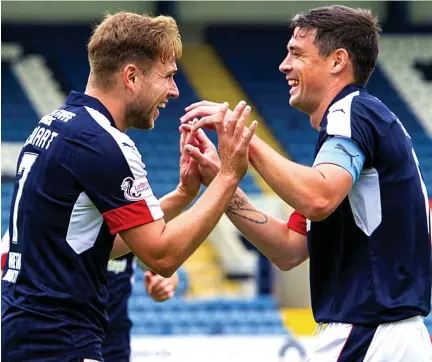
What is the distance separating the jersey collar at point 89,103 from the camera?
3.67 m

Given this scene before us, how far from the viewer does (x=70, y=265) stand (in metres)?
3.48

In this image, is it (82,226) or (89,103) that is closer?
(82,226)

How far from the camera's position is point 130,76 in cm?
372

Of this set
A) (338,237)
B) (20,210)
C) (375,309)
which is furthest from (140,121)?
(375,309)

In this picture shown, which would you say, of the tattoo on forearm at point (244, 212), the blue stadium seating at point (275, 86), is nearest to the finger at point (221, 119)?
the tattoo on forearm at point (244, 212)

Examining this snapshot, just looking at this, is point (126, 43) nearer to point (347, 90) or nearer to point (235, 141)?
point (235, 141)

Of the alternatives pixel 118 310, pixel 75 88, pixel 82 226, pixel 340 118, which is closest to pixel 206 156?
pixel 340 118

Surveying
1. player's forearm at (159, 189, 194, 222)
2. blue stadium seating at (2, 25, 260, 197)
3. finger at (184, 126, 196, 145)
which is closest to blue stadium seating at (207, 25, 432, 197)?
blue stadium seating at (2, 25, 260, 197)

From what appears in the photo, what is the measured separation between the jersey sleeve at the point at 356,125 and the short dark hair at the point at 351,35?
27cm

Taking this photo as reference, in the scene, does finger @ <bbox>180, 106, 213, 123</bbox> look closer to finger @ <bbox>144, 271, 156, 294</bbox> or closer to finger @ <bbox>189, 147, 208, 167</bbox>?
finger @ <bbox>189, 147, 208, 167</bbox>

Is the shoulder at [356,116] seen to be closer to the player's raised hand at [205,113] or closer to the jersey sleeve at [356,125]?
the jersey sleeve at [356,125]

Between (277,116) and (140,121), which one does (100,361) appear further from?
(277,116)

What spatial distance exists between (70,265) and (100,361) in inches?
14.3

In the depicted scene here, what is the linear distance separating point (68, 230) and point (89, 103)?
50 centimetres
